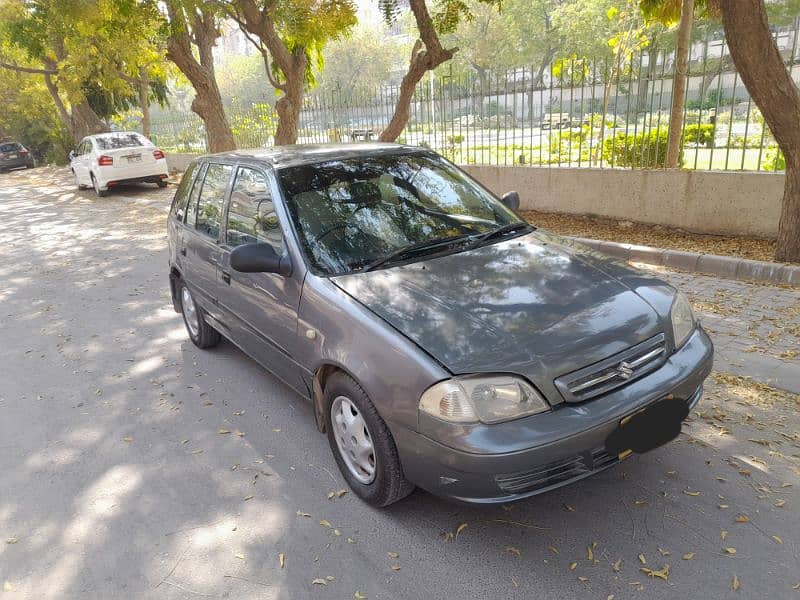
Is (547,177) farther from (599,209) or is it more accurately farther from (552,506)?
(552,506)

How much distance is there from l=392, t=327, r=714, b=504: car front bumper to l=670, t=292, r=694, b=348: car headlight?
374 millimetres

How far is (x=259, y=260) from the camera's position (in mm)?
3285

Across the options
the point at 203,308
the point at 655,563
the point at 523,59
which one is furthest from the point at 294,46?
the point at 523,59

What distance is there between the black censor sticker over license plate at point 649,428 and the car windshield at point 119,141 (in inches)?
651

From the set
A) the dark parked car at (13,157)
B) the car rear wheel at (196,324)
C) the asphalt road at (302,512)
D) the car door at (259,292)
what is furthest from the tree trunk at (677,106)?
the dark parked car at (13,157)

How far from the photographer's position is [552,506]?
9.72ft

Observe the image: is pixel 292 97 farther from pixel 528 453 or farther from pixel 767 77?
pixel 528 453

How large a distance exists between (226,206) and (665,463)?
3.18 metres

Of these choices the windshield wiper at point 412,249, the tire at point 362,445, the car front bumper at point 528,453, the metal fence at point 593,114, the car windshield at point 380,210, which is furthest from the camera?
the metal fence at point 593,114

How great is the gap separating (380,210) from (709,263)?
434 centimetres

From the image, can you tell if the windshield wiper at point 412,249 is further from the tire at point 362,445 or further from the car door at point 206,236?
the car door at point 206,236

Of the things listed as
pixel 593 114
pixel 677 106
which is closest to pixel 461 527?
pixel 677 106

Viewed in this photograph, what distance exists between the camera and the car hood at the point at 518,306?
8.39 feet

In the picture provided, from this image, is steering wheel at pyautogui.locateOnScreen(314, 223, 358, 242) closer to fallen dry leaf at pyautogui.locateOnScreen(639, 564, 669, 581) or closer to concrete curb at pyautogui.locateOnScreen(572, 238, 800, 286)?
fallen dry leaf at pyautogui.locateOnScreen(639, 564, 669, 581)
